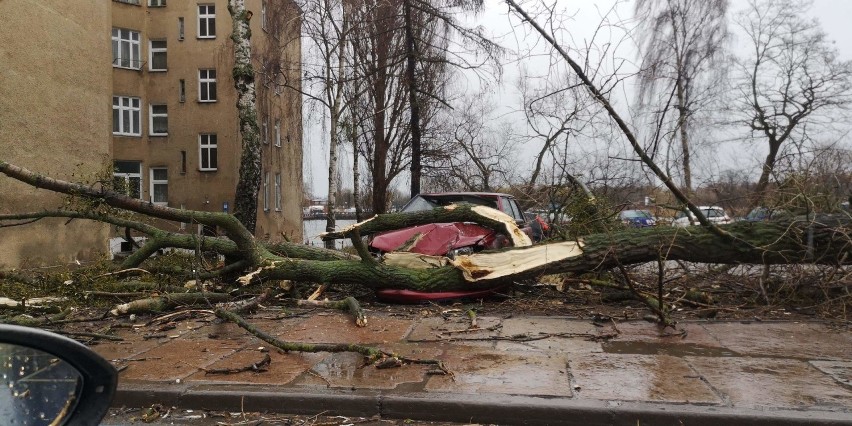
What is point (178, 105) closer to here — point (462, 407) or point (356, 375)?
point (356, 375)

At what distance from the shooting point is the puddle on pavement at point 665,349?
5215 millimetres

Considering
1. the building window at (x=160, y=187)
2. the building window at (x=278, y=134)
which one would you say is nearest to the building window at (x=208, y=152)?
the building window at (x=160, y=187)

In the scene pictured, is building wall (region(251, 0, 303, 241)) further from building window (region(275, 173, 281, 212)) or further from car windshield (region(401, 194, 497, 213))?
car windshield (region(401, 194, 497, 213))

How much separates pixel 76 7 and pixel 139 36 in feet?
37.7

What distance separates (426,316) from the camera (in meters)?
7.09

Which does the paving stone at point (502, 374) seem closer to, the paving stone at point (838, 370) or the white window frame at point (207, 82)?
the paving stone at point (838, 370)

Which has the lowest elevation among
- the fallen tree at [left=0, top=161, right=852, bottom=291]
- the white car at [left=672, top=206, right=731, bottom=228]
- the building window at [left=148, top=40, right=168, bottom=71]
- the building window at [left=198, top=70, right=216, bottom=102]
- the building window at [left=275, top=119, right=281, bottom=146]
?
the fallen tree at [left=0, top=161, right=852, bottom=291]

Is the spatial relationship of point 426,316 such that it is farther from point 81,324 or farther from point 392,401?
point 81,324

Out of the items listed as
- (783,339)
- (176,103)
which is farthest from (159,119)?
(783,339)

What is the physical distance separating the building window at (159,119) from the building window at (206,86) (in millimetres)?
1621

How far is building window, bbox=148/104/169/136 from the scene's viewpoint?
27.9m

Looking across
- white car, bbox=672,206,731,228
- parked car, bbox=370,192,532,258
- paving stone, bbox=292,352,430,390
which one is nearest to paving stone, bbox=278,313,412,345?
paving stone, bbox=292,352,430,390

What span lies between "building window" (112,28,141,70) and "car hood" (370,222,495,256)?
22.5 meters

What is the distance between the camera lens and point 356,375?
4.69 meters
